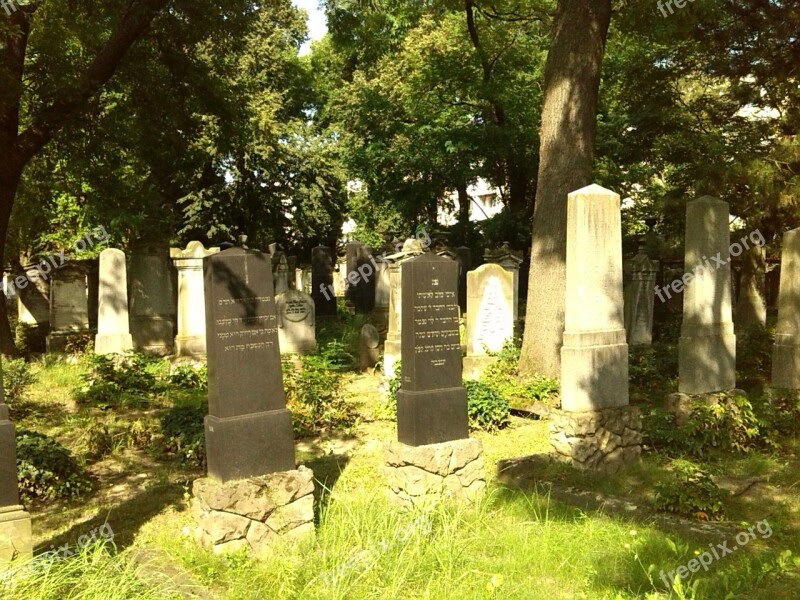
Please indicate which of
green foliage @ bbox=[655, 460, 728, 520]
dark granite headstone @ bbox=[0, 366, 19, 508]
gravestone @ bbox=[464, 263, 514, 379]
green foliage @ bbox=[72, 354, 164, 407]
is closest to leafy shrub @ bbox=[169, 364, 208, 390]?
green foliage @ bbox=[72, 354, 164, 407]

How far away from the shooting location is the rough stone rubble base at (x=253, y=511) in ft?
17.5

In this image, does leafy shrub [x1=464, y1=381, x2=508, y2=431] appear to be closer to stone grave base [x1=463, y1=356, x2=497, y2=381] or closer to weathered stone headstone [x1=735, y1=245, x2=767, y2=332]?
stone grave base [x1=463, y1=356, x2=497, y2=381]

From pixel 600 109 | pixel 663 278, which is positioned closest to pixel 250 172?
pixel 600 109

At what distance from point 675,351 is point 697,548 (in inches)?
336

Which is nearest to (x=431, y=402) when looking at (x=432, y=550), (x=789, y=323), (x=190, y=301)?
(x=432, y=550)

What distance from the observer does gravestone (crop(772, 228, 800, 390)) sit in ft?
31.7

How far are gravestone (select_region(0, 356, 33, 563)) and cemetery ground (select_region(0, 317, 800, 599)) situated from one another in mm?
240

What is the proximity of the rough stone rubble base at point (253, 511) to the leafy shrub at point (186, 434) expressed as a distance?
2.42 m

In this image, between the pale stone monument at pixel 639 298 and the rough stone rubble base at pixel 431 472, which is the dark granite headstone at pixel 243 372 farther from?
A: the pale stone monument at pixel 639 298

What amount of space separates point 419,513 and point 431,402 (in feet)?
3.82

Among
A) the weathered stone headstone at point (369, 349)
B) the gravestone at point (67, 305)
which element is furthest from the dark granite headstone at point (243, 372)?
the gravestone at point (67, 305)

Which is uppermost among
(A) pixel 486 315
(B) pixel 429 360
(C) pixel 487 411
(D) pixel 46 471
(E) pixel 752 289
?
(E) pixel 752 289

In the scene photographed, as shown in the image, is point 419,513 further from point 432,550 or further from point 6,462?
point 6,462

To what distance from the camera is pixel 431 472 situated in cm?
641
